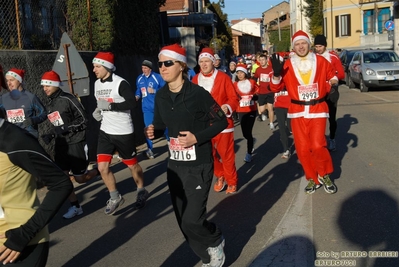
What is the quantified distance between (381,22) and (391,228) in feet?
158

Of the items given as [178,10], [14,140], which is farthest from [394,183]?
[178,10]

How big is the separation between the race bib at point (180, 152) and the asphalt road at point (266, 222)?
3.54 ft

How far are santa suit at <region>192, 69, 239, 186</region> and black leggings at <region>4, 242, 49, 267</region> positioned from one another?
14.0ft

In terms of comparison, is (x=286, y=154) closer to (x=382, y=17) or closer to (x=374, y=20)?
(x=382, y=17)

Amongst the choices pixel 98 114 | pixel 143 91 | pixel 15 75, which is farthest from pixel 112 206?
pixel 143 91

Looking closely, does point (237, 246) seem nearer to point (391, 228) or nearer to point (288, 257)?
point (288, 257)

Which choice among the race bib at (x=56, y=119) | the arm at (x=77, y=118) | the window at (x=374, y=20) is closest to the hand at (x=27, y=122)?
the race bib at (x=56, y=119)

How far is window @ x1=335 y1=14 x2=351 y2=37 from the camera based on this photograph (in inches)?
2124

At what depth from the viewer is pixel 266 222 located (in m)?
5.88

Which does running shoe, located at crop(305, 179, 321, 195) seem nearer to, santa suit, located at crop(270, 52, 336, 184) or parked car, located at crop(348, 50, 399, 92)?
santa suit, located at crop(270, 52, 336, 184)

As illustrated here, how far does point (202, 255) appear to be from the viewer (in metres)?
4.43

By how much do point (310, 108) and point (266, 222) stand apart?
1712 millimetres

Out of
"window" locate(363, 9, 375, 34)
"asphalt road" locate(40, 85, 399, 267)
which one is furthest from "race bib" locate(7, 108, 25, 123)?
"window" locate(363, 9, 375, 34)

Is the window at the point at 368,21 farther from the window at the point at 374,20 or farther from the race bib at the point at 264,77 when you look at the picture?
the race bib at the point at 264,77
